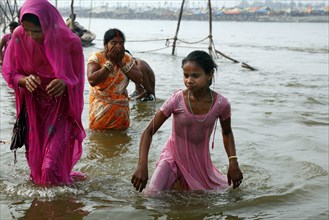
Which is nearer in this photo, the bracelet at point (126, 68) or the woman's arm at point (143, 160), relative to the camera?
the woman's arm at point (143, 160)

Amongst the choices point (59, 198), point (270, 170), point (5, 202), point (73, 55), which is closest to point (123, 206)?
point (59, 198)

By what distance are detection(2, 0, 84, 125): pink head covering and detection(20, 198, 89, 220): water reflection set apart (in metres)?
0.69

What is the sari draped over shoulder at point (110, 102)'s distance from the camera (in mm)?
6406

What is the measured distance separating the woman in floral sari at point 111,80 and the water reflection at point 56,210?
1.95 metres

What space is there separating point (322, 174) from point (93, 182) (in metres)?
2.32

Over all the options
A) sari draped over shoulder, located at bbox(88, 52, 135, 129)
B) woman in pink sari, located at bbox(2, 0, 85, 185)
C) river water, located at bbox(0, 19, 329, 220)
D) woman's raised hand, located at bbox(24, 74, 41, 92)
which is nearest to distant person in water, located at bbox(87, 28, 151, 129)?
sari draped over shoulder, located at bbox(88, 52, 135, 129)

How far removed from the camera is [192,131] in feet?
13.9

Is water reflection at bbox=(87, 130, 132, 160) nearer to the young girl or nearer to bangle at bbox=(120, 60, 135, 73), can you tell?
bangle at bbox=(120, 60, 135, 73)

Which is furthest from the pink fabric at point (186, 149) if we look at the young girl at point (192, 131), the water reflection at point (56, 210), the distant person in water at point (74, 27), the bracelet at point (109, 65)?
the distant person in water at point (74, 27)

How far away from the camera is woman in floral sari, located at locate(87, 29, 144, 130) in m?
5.83

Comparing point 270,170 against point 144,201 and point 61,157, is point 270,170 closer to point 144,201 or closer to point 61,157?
point 144,201

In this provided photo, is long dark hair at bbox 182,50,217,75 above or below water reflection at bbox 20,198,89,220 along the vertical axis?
above

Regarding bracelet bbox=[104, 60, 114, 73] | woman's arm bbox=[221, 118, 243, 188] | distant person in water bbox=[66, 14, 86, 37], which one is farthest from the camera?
distant person in water bbox=[66, 14, 86, 37]

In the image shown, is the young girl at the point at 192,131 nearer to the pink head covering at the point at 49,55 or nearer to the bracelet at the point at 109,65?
the pink head covering at the point at 49,55
